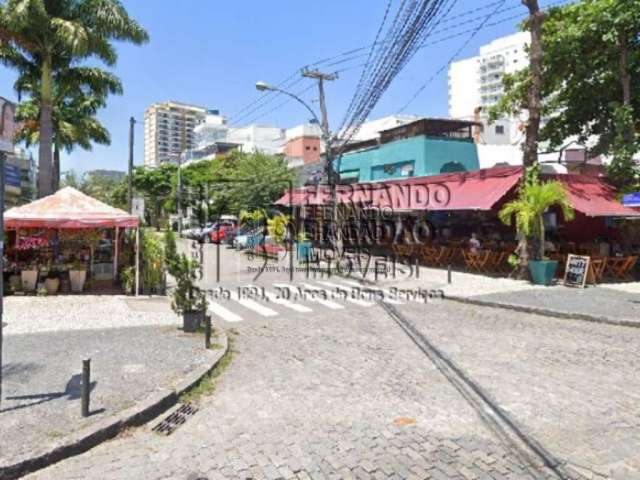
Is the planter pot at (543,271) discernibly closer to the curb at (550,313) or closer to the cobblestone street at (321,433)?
the curb at (550,313)

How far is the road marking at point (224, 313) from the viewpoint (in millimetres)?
11055

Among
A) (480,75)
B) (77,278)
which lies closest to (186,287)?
(77,278)

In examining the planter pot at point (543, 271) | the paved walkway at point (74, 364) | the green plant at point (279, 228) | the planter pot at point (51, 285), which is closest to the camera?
the paved walkway at point (74, 364)

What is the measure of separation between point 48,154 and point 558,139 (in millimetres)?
19668

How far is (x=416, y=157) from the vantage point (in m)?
29.2

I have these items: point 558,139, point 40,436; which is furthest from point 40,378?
point 558,139

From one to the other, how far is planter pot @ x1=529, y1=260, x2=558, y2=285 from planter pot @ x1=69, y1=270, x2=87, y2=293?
13.0 metres

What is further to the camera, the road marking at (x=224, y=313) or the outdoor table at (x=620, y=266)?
the outdoor table at (x=620, y=266)

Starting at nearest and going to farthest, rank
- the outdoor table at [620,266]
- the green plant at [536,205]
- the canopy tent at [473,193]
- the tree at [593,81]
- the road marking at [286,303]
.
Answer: the road marking at [286,303] → the green plant at [536,205] → the outdoor table at [620,266] → the tree at [593,81] → the canopy tent at [473,193]

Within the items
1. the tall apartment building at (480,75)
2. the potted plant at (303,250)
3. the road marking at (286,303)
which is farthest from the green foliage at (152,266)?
the tall apartment building at (480,75)

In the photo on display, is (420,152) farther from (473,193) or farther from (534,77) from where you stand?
(534,77)

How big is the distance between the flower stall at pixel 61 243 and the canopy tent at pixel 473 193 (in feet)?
36.2

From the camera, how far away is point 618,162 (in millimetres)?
16719

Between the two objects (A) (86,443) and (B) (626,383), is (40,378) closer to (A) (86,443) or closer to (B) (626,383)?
(A) (86,443)
